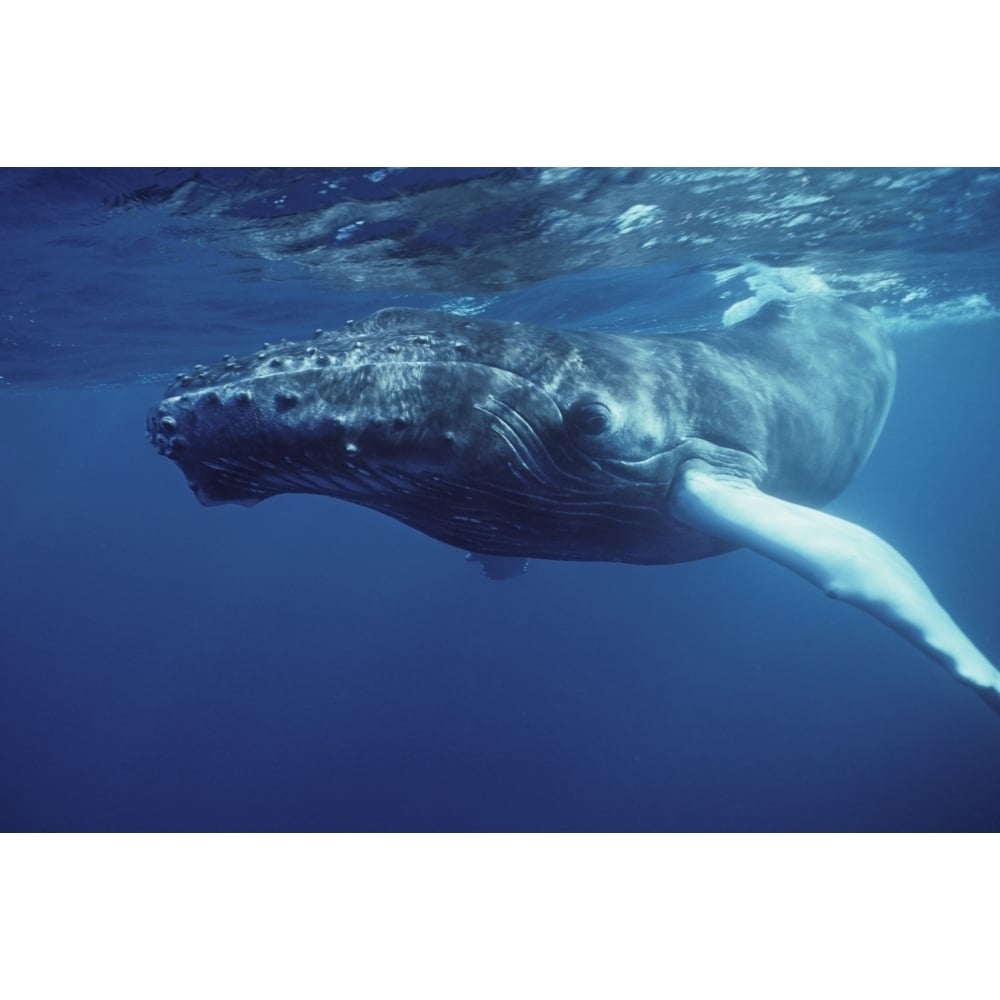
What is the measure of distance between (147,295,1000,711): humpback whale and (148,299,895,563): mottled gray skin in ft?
0.04

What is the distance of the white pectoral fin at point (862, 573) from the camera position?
4.02 m

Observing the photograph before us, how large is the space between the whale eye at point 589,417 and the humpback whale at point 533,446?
0.04ft

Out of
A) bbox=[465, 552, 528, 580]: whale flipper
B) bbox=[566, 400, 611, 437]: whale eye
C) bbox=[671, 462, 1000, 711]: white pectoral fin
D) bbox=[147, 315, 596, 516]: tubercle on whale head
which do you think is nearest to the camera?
bbox=[147, 315, 596, 516]: tubercle on whale head

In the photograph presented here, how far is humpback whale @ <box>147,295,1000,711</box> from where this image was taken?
3.67 metres

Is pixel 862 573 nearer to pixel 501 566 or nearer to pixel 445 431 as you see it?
pixel 445 431

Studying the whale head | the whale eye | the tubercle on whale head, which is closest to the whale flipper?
the whale head

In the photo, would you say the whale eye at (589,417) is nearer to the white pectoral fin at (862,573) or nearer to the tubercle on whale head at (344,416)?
the tubercle on whale head at (344,416)

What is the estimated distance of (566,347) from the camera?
15.9 feet

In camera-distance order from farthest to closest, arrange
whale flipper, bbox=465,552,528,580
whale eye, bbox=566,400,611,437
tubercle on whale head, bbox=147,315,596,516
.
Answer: whale flipper, bbox=465,552,528,580
whale eye, bbox=566,400,611,437
tubercle on whale head, bbox=147,315,596,516

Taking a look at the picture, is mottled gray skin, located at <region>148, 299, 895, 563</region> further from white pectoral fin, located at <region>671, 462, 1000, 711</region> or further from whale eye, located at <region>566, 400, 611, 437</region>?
white pectoral fin, located at <region>671, 462, 1000, 711</region>

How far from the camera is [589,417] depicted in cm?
453

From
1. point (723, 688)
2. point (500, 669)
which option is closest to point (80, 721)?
point (500, 669)

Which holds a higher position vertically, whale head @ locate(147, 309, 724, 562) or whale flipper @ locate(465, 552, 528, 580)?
whale head @ locate(147, 309, 724, 562)

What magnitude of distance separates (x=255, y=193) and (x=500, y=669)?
33.9 metres
